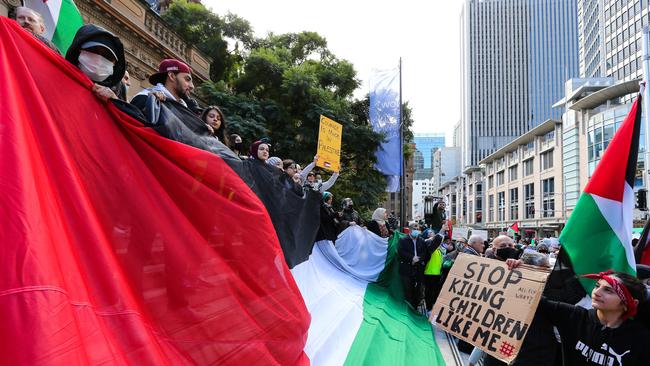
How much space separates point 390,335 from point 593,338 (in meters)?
2.83

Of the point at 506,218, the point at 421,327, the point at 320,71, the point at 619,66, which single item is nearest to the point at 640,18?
the point at 619,66

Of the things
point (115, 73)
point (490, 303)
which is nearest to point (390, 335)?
point (490, 303)

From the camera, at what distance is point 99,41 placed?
2.46m

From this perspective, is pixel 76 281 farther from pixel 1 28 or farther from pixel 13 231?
pixel 1 28

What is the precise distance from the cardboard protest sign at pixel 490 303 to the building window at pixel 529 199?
7367 centimetres

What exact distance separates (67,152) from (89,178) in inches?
6.2

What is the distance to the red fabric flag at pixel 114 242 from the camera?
156 cm

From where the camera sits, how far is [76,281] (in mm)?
1745

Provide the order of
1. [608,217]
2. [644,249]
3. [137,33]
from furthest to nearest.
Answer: [137,33], [644,249], [608,217]

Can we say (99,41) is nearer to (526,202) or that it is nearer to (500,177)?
(526,202)

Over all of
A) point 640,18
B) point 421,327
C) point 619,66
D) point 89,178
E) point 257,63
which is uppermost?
point 640,18

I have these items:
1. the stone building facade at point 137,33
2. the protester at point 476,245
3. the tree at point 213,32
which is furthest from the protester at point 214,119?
the tree at point 213,32

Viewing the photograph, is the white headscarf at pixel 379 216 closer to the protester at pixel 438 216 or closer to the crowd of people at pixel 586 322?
the protester at pixel 438 216

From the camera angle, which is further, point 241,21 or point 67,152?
point 241,21
